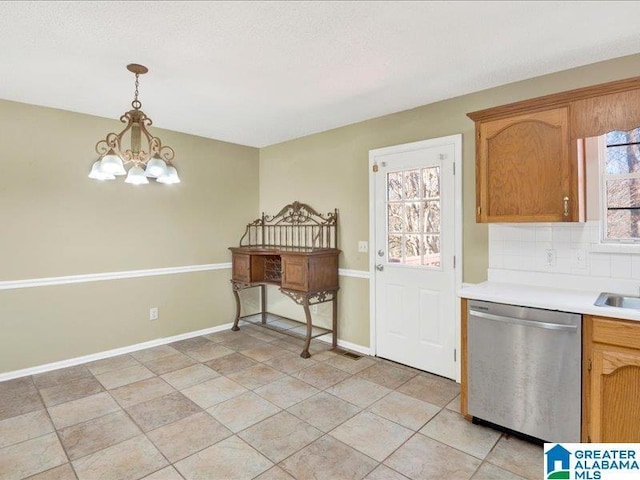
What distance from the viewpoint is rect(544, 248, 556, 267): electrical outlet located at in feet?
8.32

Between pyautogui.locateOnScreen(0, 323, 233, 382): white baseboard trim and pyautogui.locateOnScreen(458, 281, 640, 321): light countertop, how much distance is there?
3.16 metres

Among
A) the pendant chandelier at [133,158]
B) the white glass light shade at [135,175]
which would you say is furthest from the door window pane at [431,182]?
the white glass light shade at [135,175]

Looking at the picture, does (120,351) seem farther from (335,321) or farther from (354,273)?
(354,273)

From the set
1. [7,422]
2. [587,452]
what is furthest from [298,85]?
[7,422]

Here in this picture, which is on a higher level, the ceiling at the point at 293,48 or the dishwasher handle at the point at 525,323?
the ceiling at the point at 293,48

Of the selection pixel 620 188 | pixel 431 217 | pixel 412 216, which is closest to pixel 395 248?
pixel 412 216

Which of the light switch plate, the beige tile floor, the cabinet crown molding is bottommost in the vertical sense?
the beige tile floor

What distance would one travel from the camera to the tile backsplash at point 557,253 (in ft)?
7.59

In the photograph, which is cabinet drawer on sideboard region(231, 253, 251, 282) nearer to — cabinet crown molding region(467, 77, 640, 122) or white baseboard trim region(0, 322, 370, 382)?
white baseboard trim region(0, 322, 370, 382)

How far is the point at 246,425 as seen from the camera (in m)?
2.40

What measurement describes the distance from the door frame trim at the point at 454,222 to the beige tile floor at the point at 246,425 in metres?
0.35

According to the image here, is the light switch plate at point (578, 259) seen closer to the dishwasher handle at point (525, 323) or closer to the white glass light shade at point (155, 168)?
the dishwasher handle at point (525, 323)

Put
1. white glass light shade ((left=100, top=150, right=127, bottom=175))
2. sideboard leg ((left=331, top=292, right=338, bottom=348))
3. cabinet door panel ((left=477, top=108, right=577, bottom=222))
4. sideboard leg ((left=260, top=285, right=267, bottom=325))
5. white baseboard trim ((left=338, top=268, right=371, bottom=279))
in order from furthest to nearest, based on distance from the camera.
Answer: sideboard leg ((left=260, top=285, right=267, bottom=325)), sideboard leg ((left=331, top=292, right=338, bottom=348)), white baseboard trim ((left=338, top=268, right=371, bottom=279)), white glass light shade ((left=100, top=150, right=127, bottom=175)), cabinet door panel ((left=477, top=108, right=577, bottom=222))

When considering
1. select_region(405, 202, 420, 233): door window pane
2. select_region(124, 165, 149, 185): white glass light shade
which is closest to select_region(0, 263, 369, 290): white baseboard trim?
select_region(405, 202, 420, 233): door window pane
